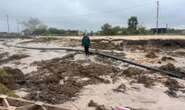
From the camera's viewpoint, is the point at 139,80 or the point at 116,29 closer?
the point at 139,80

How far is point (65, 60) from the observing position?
A: 27.6m

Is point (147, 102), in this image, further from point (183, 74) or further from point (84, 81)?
point (183, 74)

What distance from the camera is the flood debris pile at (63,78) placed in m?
16.6

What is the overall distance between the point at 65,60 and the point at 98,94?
34.4ft

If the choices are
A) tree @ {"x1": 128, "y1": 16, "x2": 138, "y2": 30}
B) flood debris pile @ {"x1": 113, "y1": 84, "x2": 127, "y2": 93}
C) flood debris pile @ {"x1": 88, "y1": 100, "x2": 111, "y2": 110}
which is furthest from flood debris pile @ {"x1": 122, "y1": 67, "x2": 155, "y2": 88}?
tree @ {"x1": 128, "y1": 16, "x2": 138, "y2": 30}

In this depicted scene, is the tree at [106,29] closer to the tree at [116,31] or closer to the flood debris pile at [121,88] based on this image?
the tree at [116,31]

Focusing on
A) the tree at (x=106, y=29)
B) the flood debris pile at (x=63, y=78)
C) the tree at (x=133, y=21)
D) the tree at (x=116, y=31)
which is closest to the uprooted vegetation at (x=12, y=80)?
the flood debris pile at (x=63, y=78)

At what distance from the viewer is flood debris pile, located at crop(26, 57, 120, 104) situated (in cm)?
1659

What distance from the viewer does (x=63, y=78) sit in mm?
20516

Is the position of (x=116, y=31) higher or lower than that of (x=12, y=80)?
higher

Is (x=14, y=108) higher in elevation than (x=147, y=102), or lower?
higher

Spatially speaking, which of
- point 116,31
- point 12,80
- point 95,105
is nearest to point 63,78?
point 12,80

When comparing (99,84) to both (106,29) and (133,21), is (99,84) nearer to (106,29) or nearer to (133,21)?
(106,29)

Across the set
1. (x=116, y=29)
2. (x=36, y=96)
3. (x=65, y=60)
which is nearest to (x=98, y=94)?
(x=36, y=96)
